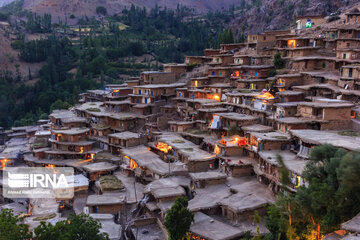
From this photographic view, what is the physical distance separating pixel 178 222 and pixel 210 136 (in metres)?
15.3

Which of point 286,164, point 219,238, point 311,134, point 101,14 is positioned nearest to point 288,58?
point 311,134

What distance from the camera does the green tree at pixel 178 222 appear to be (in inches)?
846

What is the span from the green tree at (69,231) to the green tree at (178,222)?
4.00 meters

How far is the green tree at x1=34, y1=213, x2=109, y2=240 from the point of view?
751 inches

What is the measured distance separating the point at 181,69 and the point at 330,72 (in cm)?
2188

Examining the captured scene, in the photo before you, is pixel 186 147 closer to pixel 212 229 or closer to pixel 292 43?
pixel 212 229

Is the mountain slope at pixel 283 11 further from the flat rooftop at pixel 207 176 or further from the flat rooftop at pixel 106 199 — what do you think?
the flat rooftop at pixel 106 199

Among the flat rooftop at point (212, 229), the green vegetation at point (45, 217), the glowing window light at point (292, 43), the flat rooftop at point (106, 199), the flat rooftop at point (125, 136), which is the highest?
the glowing window light at point (292, 43)

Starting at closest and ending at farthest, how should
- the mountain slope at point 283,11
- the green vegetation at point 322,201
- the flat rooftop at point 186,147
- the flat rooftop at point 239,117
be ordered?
the green vegetation at point 322,201, the flat rooftop at point 186,147, the flat rooftop at point 239,117, the mountain slope at point 283,11

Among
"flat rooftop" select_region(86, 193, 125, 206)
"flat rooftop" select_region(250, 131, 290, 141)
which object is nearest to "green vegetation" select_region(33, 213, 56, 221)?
"flat rooftop" select_region(86, 193, 125, 206)

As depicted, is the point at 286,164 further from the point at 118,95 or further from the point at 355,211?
the point at 118,95

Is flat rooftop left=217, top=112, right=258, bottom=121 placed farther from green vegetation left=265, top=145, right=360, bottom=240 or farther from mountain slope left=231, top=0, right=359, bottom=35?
mountain slope left=231, top=0, right=359, bottom=35

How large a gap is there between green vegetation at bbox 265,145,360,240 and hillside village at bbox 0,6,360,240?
1.33 metres

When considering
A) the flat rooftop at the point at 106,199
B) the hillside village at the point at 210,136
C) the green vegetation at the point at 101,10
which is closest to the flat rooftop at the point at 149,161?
the hillside village at the point at 210,136
